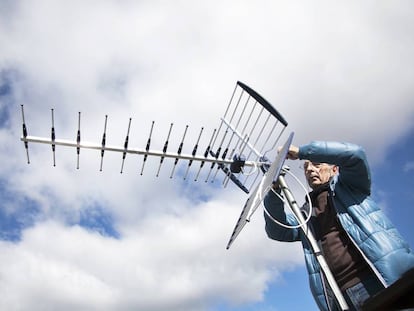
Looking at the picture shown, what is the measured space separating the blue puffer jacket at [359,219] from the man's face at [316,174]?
0.40 meters

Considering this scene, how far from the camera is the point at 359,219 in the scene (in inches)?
139

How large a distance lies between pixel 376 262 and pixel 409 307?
→ 1.40 meters

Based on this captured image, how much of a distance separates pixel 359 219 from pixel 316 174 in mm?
1047

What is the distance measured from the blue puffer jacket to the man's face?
0.40 m

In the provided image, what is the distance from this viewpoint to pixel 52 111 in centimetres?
404

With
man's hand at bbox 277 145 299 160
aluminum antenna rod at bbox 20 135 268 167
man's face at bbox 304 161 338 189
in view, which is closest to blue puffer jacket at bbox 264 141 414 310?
man's hand at bbox 277 145 299 160

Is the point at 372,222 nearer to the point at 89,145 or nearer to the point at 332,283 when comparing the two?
the point at 332,283

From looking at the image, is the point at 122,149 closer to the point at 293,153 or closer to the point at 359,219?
the point at 293,153

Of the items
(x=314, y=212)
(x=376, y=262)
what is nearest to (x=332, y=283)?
(x=376, y=262)

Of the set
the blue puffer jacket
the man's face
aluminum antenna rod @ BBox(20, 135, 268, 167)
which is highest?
aluminum antenna rod @ BBox(20, 135, 268, 167)

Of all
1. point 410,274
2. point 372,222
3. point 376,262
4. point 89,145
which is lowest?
point 410,274

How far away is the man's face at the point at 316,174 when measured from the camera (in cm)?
446

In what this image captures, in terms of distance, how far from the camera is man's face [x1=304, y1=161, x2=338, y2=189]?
4.46 meters

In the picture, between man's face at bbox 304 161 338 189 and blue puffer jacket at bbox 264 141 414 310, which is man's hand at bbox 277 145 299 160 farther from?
man's face at bbox 304 161 338 189
